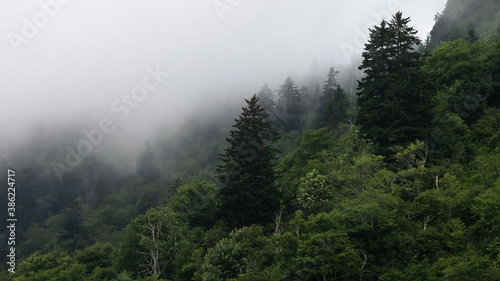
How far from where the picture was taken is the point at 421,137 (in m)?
39.0

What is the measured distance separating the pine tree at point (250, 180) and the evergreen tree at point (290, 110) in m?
71.1

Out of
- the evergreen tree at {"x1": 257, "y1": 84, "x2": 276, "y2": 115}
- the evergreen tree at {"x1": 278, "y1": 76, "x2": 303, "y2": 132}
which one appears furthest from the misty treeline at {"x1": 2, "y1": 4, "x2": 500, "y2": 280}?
the evergreen tree at {"x1": 257, "y1": 84, "x2": 276, "y2": 115}

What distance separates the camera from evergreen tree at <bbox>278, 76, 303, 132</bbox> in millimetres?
117938

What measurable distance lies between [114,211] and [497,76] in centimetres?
11220

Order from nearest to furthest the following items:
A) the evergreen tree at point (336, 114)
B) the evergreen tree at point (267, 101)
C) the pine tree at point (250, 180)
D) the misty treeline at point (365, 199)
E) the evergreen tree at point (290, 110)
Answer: the misty treeline at point (365, 199) < the pine tree at point (250, 180) < the evergreen tree at point (336, 114) < the evergreen tree at point (290, 110) < the evergreen tree at point (267, 101)

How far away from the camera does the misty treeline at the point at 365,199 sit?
2609 cm

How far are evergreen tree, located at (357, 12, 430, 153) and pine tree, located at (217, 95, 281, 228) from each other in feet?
35.2

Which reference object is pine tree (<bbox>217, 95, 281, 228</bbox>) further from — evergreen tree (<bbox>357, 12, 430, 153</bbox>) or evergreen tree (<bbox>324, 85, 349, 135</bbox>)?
evergreen tree (<bbox>324, 85, 349, 135</bbox>)

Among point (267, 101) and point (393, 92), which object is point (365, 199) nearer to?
point (393, 92)

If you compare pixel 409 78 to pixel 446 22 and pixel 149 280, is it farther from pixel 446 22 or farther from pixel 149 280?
pixel 446 22

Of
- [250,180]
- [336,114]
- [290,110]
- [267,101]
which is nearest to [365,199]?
[250,180]

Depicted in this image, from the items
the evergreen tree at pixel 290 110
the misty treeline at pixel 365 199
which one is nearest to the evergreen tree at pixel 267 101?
the evergreen tree at pixel 290 110

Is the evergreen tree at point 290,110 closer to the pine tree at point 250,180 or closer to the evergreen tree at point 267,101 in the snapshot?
A: the evergreen tree at point 267,101

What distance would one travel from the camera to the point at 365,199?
1139 inches
